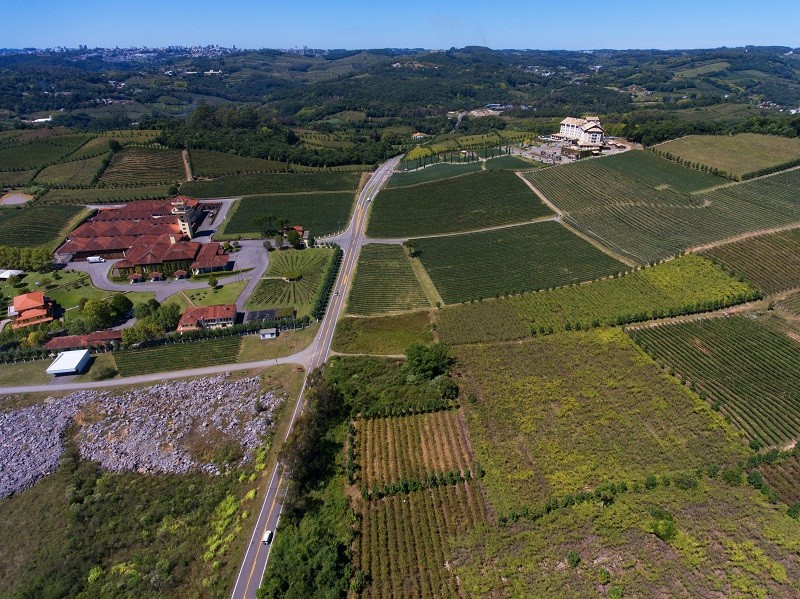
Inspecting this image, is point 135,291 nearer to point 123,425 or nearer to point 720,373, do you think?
point 123,425

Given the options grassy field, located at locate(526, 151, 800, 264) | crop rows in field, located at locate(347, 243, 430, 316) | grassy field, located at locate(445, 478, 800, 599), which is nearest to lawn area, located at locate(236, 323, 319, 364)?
crop rows in field, located at locate(347, 243, 430, 316)

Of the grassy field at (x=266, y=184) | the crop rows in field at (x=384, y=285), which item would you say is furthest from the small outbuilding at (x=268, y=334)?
the grassy field at (x=266, y=184)

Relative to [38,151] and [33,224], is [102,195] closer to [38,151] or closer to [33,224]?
[33,224]

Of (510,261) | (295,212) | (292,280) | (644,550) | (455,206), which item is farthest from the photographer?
(295,212)

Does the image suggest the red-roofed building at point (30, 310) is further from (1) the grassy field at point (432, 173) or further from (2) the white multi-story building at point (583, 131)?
(2) the white multi-story building at point (583, 131)

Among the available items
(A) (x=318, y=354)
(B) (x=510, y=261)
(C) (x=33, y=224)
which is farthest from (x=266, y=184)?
(A) (x=318, y=354)

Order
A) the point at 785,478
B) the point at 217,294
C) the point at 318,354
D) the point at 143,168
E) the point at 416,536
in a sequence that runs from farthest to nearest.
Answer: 1. the point at 143,168
2. the point at 217,294
3. the point at 318,354
4. the point at 785,478
5. the point at 416,536
